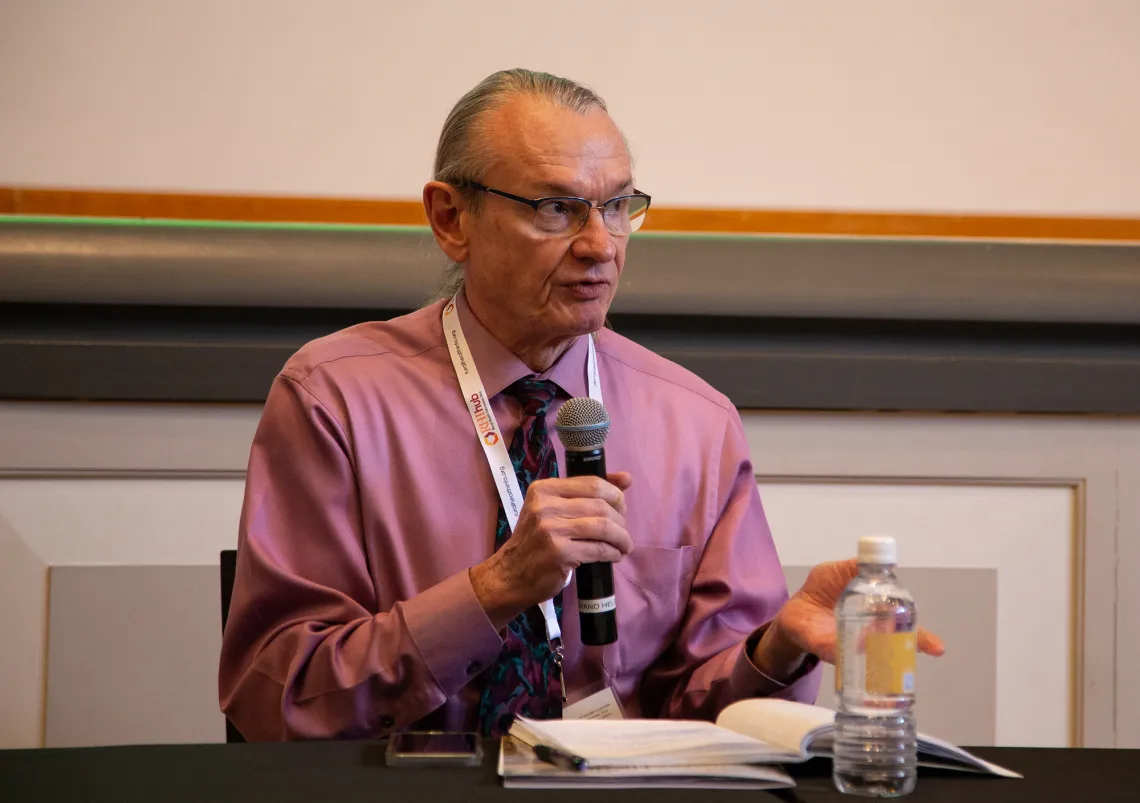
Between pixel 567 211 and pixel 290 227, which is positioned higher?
pixel 290 227

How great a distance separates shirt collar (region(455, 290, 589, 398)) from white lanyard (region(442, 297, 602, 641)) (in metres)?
0.01

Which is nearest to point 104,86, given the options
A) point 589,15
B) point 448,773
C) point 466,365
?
point 589,15

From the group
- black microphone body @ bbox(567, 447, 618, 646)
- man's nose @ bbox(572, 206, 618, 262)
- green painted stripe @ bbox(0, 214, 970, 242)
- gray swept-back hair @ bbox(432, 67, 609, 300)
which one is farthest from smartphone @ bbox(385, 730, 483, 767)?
green painted stripe @ bbox(0, 214, 970, 242)

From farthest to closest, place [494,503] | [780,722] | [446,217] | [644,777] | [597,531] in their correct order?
[446,217] → [494,503] → [597,531] → [780,722] → [644,777]

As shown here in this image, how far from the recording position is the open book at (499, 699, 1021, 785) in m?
1.03

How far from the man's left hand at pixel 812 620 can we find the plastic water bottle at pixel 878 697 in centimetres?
21

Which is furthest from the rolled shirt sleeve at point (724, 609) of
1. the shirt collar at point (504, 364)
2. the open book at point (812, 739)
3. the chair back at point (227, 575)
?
the chair back at point (227, 575)

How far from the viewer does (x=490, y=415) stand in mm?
1671

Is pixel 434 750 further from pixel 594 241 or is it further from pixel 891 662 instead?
pixel 594 241

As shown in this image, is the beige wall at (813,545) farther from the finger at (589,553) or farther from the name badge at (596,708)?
the finger at (589,553)

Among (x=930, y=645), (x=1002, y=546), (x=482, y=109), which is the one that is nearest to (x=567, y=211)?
(x=482, y=109)

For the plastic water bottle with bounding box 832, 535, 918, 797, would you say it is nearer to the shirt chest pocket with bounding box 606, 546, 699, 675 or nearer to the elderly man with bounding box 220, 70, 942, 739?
the elderly man with bounding box 220, 70, 942, 739

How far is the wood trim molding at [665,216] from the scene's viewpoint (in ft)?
8.09

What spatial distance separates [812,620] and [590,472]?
0.31 metres
